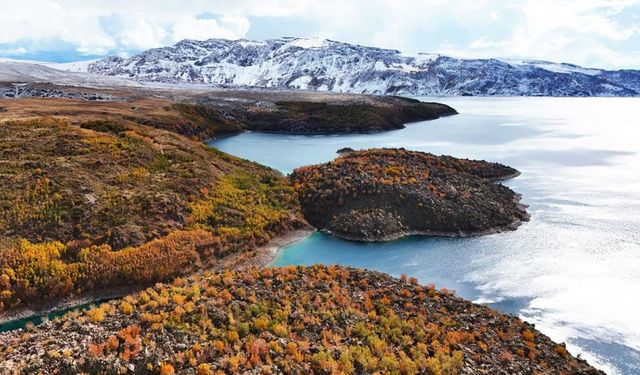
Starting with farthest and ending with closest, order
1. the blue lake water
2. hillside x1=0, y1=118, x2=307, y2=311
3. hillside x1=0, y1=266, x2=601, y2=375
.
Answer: hillside x1=0, y1=118, x2=307, y2=311 < the blue lake water < hillside x1=0, y1=266, x2=601, y2=375

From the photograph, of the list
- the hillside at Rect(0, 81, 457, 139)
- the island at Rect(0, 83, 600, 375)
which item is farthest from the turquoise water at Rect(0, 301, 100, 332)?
the hillside at Rect(0, 81, 457, 139)

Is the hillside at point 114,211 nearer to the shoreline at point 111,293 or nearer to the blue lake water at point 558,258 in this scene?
the shoreline at point 111,293

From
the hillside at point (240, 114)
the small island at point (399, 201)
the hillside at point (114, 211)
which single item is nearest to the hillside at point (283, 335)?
the hillside at point (114, 211)

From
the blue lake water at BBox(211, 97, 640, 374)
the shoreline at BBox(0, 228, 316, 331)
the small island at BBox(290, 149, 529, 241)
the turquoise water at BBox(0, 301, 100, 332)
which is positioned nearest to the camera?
the turquoise water at BBox(0, 301, 100, 332)

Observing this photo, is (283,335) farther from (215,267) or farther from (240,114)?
(240,114)

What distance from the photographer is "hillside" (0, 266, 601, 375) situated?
23172 millimetres

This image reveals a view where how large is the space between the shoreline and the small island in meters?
7.70

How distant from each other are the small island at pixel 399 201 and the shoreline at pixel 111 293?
7.70 m

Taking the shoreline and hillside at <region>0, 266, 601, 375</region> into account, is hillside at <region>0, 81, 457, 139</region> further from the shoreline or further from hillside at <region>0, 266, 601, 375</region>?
hillside at <region>0, 266, 601, 375</region>

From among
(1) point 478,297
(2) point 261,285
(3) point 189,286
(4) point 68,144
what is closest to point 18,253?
(3) point 189,286

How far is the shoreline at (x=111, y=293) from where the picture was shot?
32.4 metres

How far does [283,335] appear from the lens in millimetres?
26578

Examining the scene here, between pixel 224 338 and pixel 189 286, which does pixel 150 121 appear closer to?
pixel 189 286

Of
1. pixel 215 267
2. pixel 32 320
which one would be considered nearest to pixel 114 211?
pixel 215 267
